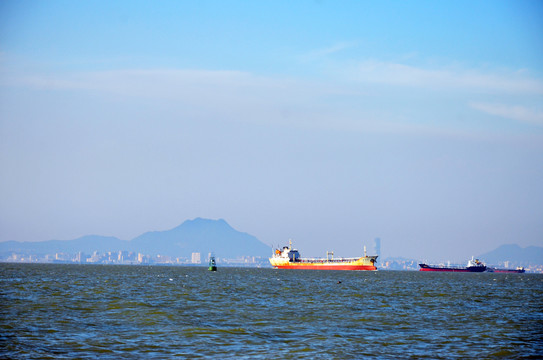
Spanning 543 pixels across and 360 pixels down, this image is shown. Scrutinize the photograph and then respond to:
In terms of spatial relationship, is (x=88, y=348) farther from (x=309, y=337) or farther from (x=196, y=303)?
(x=196, y=303)

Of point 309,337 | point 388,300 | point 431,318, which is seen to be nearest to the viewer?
point 309,337

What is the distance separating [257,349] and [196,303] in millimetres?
27163

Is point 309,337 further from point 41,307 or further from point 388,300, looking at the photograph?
point 388,300

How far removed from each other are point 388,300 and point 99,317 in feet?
115

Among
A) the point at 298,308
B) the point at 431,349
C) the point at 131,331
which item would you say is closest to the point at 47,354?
the point at 131,331

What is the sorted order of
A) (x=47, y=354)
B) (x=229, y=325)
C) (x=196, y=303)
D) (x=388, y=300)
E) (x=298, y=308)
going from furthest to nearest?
(x=388, y=300) → (x=196, y=303) → (x=298, y=308) → (x=229, y=325) → (x=47, y=354)

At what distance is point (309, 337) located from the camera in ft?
121

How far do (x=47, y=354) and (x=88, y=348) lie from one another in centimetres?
235

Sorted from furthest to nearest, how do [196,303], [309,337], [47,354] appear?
[196,303], [309,337], [47,354]

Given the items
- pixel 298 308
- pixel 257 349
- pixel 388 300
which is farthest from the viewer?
pixel 388 300

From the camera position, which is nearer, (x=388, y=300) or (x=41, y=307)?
(x=41, y=307)

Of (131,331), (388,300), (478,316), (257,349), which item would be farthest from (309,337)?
(388,300)

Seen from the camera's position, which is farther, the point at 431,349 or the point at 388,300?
the point at 388,300

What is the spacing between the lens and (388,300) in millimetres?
68188
